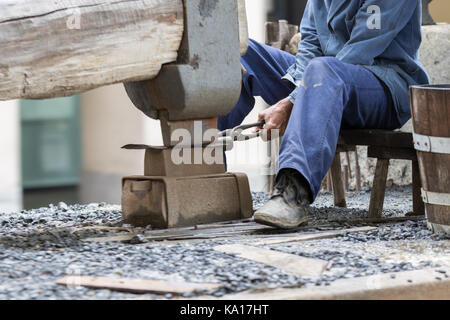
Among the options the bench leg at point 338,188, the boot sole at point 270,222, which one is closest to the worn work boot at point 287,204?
the boot sole at point 270,222

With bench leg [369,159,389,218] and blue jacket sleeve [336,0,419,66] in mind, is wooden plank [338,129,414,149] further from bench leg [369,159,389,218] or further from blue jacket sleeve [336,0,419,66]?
blue jacket sleeve [336,0,419,66]

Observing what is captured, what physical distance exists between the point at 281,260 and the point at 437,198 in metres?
0.92

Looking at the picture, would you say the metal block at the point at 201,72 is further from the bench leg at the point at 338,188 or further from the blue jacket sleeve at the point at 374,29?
the bench leg at the point at 338,188

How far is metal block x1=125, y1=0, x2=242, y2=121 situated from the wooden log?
0.07 m

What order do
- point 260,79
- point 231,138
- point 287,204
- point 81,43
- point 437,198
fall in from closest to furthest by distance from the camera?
point 81,43 < point 437,198 < point 287,204 < point 231,138 < point 260,79

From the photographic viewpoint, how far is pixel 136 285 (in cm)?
270

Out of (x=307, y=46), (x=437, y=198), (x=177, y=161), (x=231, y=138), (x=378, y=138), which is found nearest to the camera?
(x=437, y=198)

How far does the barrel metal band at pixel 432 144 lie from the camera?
11.6 ft

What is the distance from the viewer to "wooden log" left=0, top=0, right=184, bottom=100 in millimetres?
3324

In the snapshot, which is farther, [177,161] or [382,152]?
[382,152]

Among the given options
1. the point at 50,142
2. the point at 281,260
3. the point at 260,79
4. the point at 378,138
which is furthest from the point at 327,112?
the point at 50,142

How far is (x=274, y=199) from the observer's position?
3.80 m

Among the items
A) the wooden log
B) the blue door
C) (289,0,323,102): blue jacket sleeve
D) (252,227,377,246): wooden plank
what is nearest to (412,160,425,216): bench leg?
(252,227,377,246): wooden plank

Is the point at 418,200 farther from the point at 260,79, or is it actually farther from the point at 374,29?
the point at 260,79
